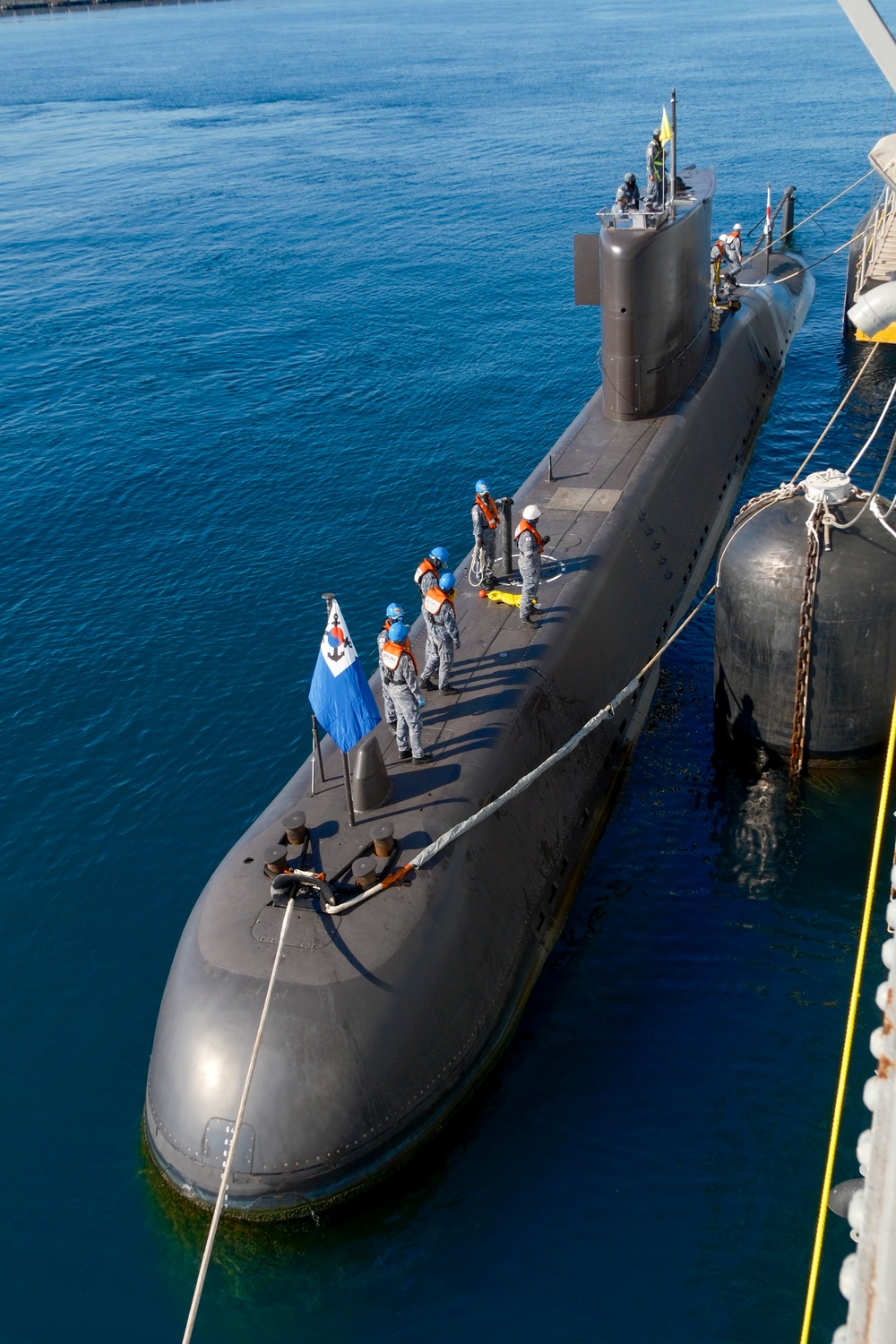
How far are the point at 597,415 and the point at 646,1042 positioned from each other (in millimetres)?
15308

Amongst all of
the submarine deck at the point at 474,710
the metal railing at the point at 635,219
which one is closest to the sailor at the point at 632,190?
the metal railing at the point at 635,219

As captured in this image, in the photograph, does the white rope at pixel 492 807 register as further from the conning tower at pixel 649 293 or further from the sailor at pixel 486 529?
the conning tower at pixel 649 293

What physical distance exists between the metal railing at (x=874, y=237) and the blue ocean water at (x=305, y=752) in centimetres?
305

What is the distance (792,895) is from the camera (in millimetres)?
16422

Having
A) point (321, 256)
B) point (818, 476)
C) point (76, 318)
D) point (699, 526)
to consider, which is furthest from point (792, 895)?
point (321, 256)

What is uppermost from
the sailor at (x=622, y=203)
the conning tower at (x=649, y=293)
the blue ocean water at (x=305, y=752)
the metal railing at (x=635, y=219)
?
the sailor at (x=622, y=203)

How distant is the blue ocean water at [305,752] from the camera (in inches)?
459

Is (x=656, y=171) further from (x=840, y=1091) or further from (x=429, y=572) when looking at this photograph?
(x=840, y=1091)

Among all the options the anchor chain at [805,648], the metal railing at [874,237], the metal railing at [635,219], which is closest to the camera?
the anchor chain at [805,648]

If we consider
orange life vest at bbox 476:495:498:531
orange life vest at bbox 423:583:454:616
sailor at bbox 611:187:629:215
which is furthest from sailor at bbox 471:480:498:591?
sailor at bbox 611:187:629:215

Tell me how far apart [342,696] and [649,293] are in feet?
43.9

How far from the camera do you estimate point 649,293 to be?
22078 mm

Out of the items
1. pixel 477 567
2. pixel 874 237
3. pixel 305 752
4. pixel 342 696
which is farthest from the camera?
pixel 874 237

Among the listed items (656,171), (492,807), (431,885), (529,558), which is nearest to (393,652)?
(492,807)
